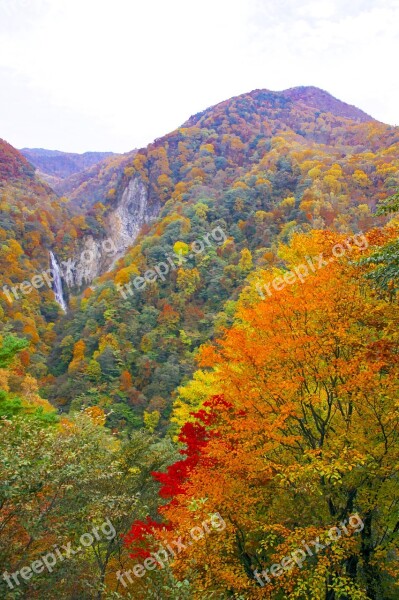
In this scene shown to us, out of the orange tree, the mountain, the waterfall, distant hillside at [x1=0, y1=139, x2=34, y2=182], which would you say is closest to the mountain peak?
the mountain

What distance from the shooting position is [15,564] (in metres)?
6.64

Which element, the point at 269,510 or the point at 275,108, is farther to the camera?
the point at 275,108

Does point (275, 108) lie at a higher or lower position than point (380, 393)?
higher

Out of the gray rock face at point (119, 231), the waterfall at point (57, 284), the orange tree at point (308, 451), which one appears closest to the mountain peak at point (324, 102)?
the gray rock face at point (119, 231)

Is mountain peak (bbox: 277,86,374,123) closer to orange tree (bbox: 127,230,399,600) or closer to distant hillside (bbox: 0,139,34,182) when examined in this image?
distant hillside (bbox: 0,139,34,182)

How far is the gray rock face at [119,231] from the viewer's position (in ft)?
352

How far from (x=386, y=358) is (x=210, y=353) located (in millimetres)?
4184

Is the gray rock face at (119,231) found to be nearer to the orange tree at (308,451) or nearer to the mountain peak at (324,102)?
the mountain peak at (324,102)

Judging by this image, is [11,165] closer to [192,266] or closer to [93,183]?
[93,183]

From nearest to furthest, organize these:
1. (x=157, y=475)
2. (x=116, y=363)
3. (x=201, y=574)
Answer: (x=201, y=574), (x=157, y=475), (x=116, y=363)

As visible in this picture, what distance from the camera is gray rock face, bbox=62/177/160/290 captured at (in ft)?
352

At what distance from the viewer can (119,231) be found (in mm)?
119312

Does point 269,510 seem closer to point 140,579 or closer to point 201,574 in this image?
point 201,574

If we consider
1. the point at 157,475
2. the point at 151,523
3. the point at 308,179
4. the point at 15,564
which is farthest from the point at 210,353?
the point at 308,179
